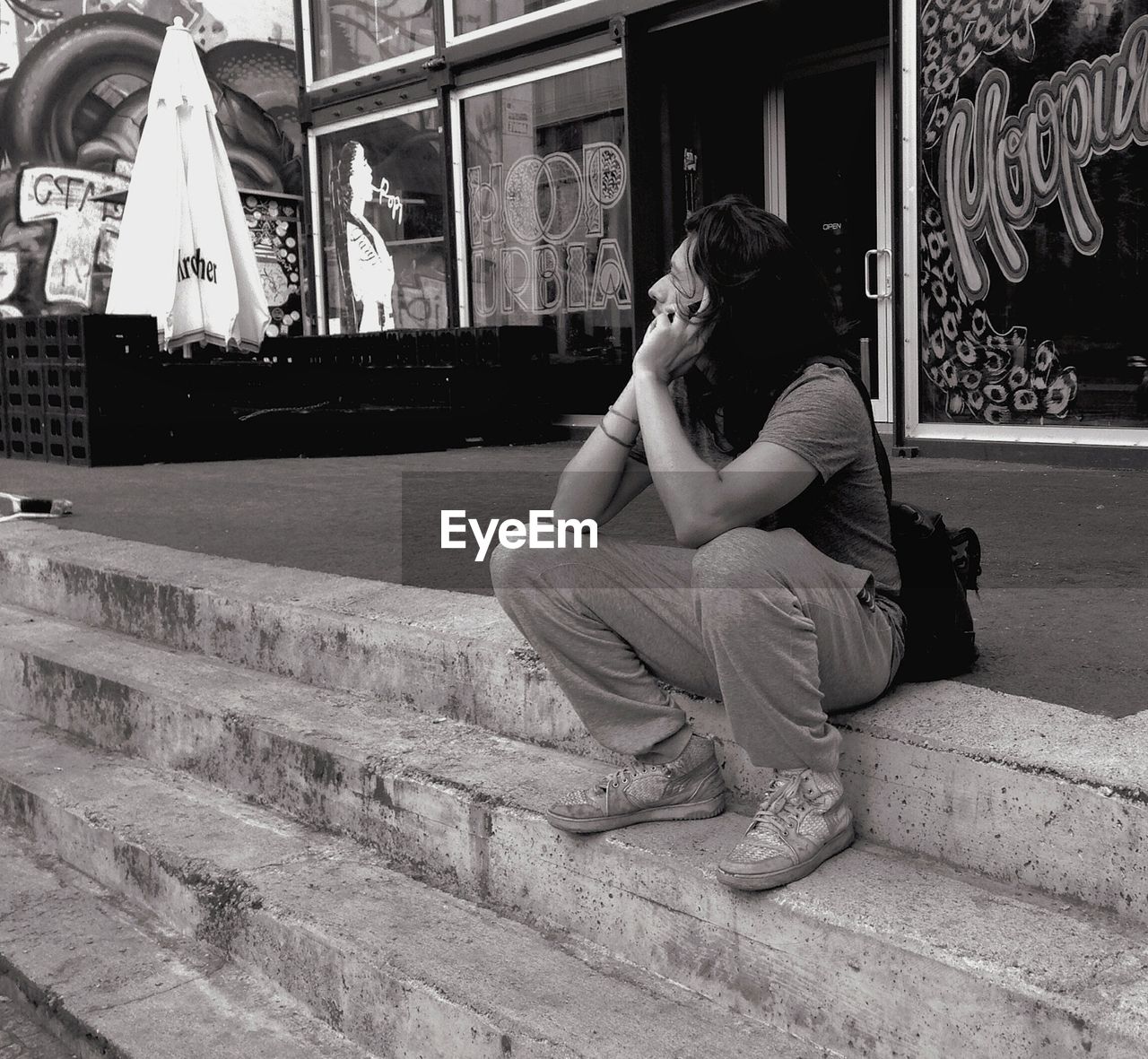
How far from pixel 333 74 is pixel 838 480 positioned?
11121mm

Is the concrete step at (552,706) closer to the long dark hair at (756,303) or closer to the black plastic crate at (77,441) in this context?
the long dark hair at (756,303)

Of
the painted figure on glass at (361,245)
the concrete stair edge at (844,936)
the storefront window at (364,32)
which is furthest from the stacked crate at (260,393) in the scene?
the concrete stair edge at (844,936)

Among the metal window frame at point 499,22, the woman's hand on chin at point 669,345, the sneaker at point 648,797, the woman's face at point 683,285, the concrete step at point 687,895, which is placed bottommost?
the concrete step at point 687,895

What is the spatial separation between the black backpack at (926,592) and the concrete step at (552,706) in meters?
0.07

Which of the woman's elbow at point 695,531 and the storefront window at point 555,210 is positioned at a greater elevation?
the storefront window at point 555,210

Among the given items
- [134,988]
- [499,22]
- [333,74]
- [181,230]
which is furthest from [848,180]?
[134,988]

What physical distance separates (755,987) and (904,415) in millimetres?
6013

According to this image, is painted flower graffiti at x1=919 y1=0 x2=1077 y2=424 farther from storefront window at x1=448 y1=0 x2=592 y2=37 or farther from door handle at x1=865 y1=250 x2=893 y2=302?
storefront window at x1=448 y1=0 x2=592 y2=37

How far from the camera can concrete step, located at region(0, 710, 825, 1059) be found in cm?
237

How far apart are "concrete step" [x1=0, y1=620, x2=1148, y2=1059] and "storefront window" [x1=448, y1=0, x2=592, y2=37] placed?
24.9 ft

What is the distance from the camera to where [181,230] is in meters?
9.28

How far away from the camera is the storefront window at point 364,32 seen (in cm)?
1151

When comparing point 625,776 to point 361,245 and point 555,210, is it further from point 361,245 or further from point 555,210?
point 361,245

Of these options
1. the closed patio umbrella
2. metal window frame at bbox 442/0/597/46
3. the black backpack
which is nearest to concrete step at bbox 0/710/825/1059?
the black backpack
